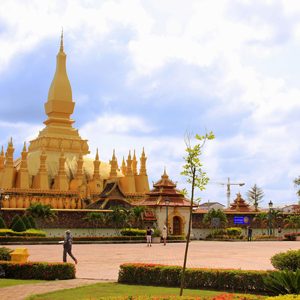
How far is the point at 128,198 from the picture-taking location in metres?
55.7

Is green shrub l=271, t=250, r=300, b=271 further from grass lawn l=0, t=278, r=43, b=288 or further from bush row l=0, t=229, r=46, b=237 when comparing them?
bush row l=0, t=229, r=46, b=237

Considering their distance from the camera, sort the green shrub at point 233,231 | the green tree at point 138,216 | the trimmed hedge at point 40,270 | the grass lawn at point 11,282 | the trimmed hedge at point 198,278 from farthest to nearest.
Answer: the green shrub at point 233,231, the green tree at point 138,216, the trimmed hedge at point 40,270, the grass lawn at point 11,282, the trimmed hedge at point 198,278

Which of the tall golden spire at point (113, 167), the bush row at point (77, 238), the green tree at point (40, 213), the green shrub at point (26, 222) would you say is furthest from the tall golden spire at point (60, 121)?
the bush row at point (77, 238)

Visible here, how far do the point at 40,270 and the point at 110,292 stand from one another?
3.64m

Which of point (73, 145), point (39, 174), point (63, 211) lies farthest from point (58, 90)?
point (63, 211)

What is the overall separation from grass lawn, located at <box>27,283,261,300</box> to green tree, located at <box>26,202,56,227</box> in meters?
26.6

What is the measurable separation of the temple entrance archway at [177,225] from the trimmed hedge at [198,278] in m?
30.4

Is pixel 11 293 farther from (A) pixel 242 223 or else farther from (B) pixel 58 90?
(B) pixel 58 90

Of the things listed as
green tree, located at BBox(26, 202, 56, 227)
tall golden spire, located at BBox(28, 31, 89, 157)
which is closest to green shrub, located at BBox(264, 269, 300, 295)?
green tree, located at BBox(26, 202, 56, 227)

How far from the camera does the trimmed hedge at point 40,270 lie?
16.5 metres

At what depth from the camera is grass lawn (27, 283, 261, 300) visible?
13.0 meters

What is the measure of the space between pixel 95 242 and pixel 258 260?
649 inches

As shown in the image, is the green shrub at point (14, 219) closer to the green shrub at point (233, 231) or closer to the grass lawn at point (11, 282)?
the green shrub at point (233, 231)

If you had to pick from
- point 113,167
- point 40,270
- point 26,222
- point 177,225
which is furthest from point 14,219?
point 40,270
